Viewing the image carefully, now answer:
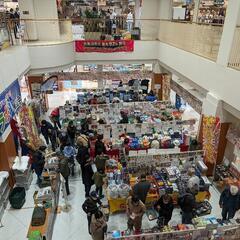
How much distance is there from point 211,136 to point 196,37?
4.51 m

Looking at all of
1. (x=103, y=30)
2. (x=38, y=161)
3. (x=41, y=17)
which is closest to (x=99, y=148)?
(x=38, y=161)

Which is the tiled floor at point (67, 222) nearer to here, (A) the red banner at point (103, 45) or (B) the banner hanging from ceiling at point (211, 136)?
(B) the banner hanging from ceiling at point (211, 136)

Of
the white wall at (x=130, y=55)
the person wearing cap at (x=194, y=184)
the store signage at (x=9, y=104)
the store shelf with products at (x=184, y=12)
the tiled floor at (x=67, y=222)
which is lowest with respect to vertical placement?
the tiled floor at (x=67, y=222)

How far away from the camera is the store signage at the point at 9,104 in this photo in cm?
901

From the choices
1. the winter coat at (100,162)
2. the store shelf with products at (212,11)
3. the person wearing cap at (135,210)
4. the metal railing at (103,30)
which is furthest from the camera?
the store shelf with products at (212,11)

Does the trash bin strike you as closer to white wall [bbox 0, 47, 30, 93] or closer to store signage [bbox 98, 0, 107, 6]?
white wall [bbox 0, 47, 30, 93]

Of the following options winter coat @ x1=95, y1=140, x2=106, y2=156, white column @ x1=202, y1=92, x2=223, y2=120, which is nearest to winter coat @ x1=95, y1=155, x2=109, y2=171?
winter coat @ x1=95, y1=140, x2=106, y2=156

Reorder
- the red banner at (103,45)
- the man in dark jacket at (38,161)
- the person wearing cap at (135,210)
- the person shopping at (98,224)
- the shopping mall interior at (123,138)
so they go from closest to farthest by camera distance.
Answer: the person shopping at (98,224), the person wearing cap at (135,210), the shopping mall interior at (123,138), the man in dark jacket at (38,161), the red banner at (103,45)

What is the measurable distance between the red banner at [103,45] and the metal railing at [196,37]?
2.67 m

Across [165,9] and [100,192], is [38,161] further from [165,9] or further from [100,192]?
[165,9]

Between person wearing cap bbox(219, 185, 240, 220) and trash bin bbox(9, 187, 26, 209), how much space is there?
6.62m

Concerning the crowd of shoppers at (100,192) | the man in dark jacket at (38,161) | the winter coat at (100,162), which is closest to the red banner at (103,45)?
the crowd of shoppers at (100,192)

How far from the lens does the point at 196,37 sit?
11.1 meters

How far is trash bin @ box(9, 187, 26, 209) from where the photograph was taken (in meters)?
8.59
